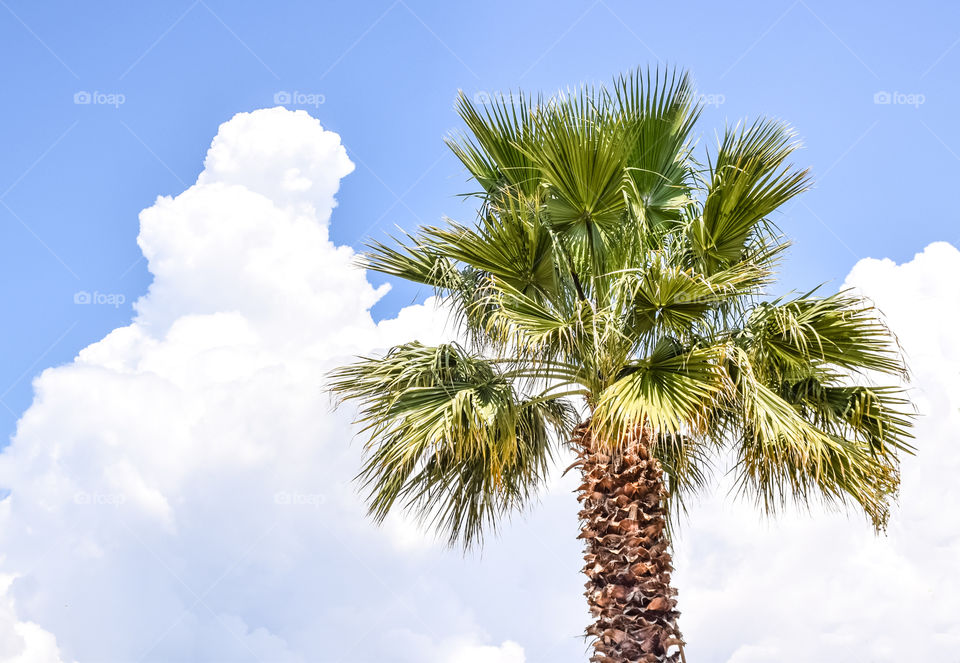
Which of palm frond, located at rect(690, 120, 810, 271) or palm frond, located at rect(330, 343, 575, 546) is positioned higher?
palm frond, located at rect(690, 120, 810, 271)

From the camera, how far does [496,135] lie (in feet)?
28.1

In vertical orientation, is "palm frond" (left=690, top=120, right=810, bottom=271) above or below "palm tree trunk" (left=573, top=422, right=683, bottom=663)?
above

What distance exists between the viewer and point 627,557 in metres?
7.28

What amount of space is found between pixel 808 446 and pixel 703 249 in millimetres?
1888

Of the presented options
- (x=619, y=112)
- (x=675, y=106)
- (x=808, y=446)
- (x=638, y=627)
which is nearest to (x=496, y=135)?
(x=619, y=112)

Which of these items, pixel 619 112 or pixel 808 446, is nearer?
pixel 808 446

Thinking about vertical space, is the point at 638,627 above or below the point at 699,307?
below

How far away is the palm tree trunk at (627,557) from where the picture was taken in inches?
281

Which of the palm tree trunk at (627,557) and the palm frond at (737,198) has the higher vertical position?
the palm frond at (737,198)

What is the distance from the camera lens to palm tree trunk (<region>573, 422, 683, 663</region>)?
714 cm

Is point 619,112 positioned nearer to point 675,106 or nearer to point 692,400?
point 675,106

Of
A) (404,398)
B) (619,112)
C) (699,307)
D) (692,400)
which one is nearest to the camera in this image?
(692,400)

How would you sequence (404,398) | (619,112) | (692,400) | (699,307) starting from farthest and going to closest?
(619,112) → (404,398) → (699,307) → (692,400)

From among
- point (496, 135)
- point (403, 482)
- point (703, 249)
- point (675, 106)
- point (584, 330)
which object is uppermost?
point (675, 106)
